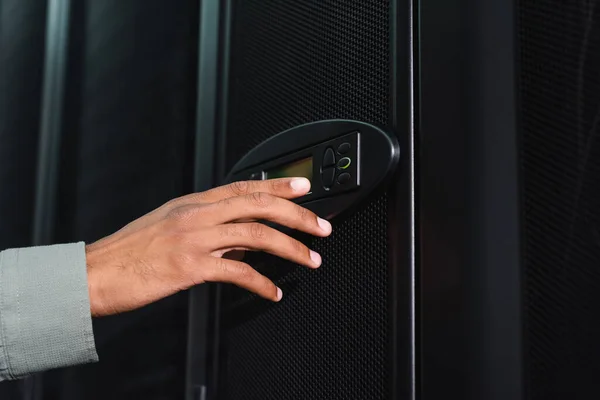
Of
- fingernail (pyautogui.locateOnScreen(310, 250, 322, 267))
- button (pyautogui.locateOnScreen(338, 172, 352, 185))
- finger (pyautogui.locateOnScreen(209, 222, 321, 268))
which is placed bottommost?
fingernail (pyautogui.locateOnScreen(310, 250, 322, 267))

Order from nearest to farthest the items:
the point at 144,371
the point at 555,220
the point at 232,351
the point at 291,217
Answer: the point at 555,220
the point at 291,217
the point at 232,351
the point at 144,371

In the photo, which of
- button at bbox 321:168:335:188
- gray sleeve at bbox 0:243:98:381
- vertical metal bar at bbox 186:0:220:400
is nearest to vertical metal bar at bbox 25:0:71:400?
vertical metal bar at bbox 186:0:220:400

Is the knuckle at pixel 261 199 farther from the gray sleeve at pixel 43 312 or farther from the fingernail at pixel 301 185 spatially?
the gray sleeve at pixel 43 312

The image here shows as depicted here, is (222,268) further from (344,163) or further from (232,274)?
(344,163)

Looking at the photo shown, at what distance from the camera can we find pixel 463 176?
587 mm

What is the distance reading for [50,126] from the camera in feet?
3.75

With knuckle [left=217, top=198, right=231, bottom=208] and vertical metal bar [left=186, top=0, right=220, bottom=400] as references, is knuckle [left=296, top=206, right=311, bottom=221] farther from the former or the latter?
vertical metal bar [left=186, top=0, right=220, bottom=400]

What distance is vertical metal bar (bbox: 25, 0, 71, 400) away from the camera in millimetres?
1121

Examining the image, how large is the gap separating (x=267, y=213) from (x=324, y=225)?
62 millimetres

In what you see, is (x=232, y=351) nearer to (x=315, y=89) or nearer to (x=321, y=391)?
(x=321, y=391)

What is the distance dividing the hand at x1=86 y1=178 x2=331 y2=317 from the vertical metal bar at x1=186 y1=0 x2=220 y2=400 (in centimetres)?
22

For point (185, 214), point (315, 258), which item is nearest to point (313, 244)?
point (315, 258)

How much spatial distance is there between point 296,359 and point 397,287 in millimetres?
199

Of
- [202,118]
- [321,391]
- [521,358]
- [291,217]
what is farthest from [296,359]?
[202,118]
